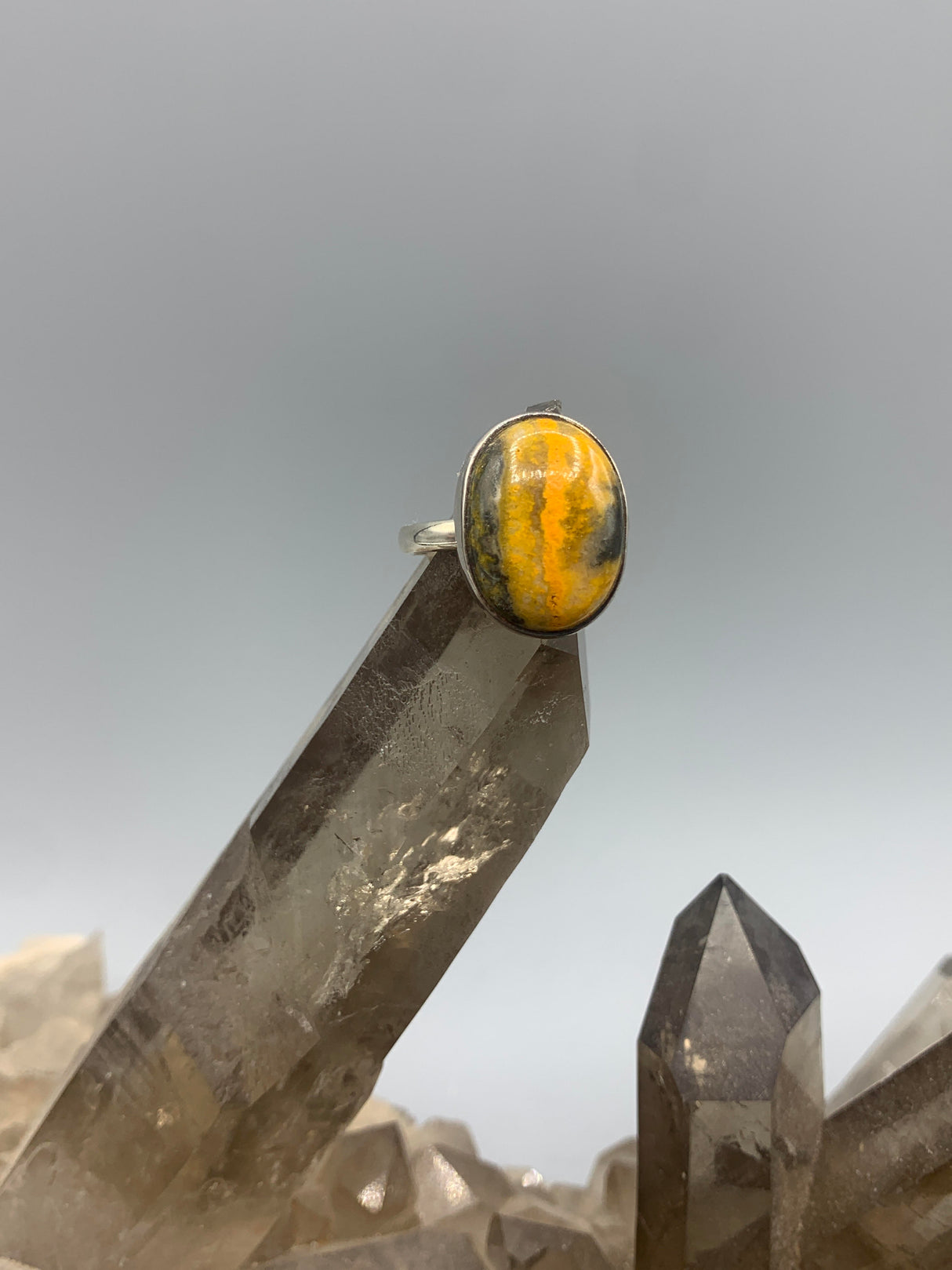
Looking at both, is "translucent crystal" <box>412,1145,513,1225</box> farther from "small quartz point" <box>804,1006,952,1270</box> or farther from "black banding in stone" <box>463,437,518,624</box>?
"black banding in stone" <box>463,437,518,624</box>

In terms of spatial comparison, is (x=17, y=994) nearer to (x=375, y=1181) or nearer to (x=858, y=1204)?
(x=375, y=1181)

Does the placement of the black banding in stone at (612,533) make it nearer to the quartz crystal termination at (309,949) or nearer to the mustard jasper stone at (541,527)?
the mustard jasper stone at (541,527)

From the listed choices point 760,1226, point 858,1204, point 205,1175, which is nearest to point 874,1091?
point 858,1204

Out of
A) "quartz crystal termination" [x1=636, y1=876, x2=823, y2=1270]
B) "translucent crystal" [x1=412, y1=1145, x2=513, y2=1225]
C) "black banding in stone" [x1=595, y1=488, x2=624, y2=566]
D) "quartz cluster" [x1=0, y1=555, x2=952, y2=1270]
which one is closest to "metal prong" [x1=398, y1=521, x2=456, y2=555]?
"quartz cluster" [x1=0, y1=555, x2=952, y2=1270]

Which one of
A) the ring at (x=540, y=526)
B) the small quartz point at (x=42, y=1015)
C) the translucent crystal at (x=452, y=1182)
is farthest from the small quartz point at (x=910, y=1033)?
the small quartz point at (x=42, y=1015)

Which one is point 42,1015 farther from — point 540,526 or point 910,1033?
point 910,1033

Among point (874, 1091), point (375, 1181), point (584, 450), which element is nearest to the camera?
point (584, 450)
